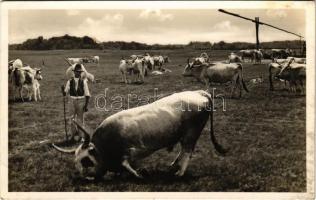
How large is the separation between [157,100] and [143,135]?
0.36 m

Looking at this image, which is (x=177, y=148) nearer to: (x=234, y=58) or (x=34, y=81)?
(x=234, y=58)

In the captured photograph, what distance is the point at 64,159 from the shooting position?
456cm

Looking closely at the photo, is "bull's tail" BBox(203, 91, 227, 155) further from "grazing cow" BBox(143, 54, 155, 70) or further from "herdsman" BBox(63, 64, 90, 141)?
"herdsman" BBox(63, 64, 90, 141)

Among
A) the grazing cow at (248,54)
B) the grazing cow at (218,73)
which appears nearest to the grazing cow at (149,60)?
the grazing cow at (218,73)

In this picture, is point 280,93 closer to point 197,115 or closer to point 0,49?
point 197,115

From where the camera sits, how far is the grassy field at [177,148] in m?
4.52

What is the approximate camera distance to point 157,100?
15.3 feet

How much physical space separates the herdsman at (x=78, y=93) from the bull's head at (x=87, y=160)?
0.65 feet

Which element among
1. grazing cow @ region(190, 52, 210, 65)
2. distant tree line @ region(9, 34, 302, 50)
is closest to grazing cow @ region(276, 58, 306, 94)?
distant tree line @ region(9, 34, 302, 50)

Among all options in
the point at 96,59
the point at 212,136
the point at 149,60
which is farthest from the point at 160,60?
the point at 212,136

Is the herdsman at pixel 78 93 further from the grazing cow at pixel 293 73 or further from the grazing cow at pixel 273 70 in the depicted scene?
the grazing cow at pixel 293 73

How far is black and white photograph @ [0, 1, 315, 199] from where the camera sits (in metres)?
4.52

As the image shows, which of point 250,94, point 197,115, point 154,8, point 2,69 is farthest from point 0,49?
point 250,94

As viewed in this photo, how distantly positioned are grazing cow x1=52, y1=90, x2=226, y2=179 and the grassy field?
71mm
